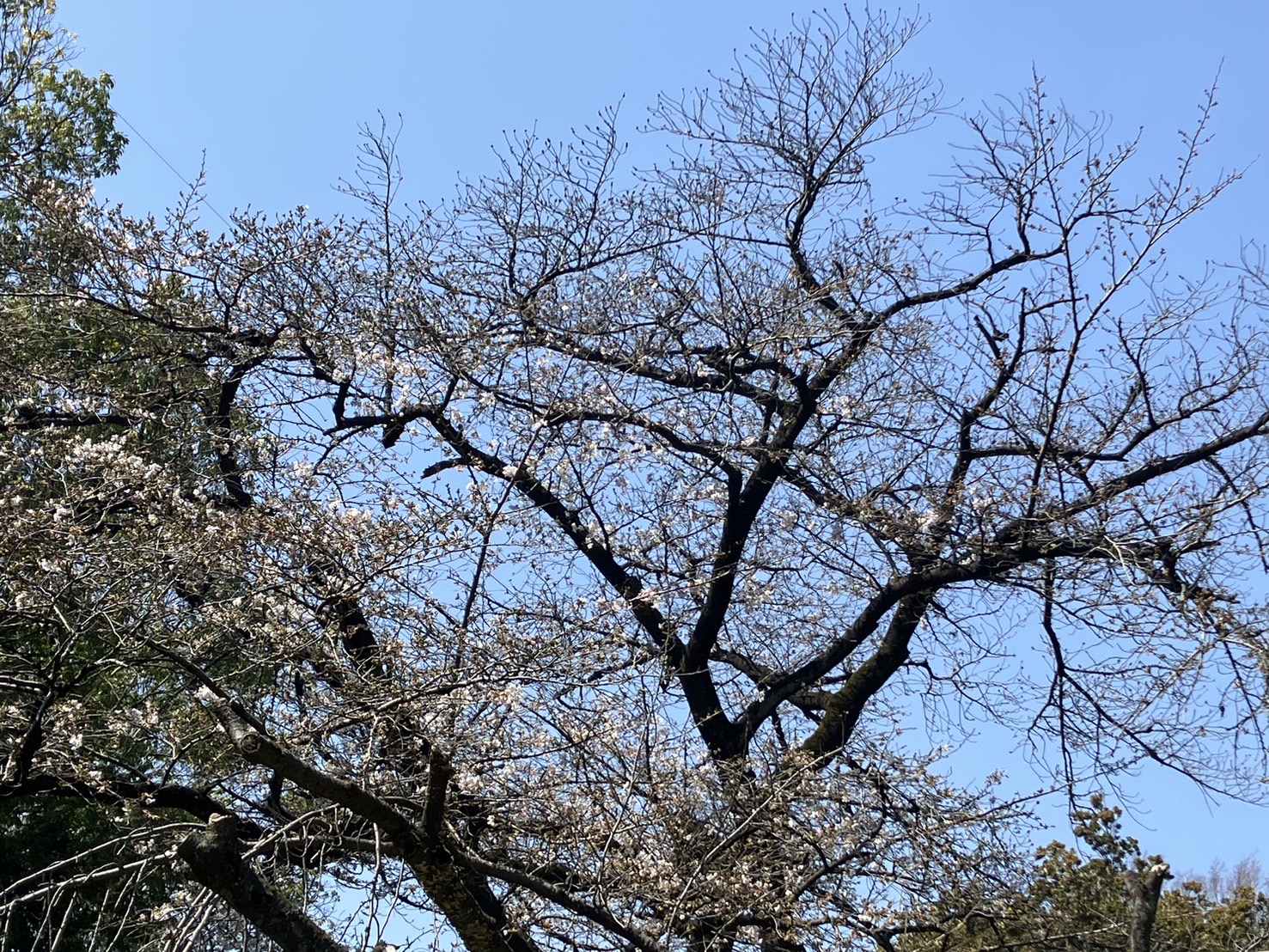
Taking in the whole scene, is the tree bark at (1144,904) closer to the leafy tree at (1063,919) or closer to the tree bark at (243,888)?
the leafy tree at (1063,919)

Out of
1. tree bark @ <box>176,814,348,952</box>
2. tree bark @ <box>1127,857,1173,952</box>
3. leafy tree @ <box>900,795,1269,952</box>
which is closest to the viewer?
tree bark @ <box>1127,857,1173,952</box>

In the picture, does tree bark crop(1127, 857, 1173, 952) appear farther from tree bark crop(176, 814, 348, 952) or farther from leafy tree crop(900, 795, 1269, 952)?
tree bark crop(176, 814, 348, 952)

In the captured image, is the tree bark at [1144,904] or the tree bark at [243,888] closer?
the tree bark at [1144,904]

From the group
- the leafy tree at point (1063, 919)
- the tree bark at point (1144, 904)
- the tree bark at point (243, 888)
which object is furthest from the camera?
the leafy tree at point (1063, 919)

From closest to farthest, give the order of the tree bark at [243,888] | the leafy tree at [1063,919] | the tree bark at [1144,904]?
the tree bark at [1144,904], the tree bark at [243,888], the leafy tree at [1063,919]

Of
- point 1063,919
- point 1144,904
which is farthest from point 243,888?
point 1063,919

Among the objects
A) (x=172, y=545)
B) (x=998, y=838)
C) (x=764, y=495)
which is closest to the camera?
(x=172, y=545)

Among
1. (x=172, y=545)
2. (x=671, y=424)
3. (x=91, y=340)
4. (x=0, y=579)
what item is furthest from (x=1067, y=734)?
(x=91, y=340)

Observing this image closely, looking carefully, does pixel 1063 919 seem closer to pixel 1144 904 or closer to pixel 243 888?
pixel 1144 904

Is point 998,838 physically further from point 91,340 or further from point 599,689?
point 91,340

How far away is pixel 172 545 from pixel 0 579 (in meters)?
0.73

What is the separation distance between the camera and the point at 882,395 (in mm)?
7270

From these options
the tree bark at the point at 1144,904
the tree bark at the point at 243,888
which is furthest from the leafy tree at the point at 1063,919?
the tree bark at the point at 243,888

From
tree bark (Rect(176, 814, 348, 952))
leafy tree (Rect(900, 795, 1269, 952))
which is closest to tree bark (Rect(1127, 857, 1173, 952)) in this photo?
leafy tree (Rect(900, 795, 1269, 952))
